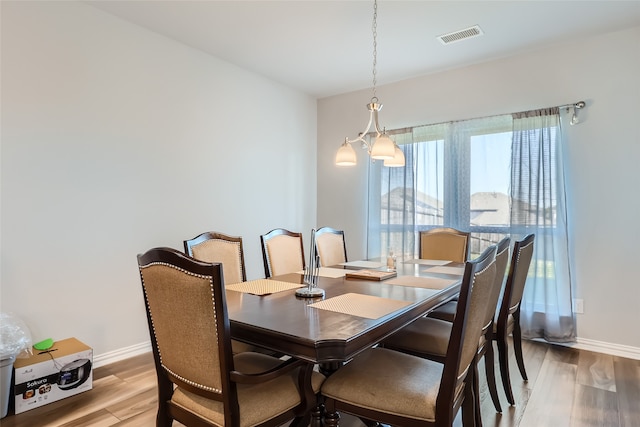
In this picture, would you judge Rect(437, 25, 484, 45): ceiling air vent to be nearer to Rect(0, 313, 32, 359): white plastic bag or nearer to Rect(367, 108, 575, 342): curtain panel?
Rect(367, 108, 575, 342): curtain panel

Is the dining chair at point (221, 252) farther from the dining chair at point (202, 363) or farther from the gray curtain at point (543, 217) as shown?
the gray curtain at point (543, 217)

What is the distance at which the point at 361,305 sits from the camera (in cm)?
160

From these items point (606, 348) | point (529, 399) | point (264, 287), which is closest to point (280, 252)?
point (264, 287)

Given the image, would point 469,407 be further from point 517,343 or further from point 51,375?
point 51,375

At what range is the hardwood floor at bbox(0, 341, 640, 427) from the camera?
2.01 m

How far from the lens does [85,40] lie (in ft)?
8.70

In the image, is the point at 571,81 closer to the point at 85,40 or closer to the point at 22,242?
the point at 85,40

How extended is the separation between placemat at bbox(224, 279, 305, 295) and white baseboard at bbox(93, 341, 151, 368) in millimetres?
1506

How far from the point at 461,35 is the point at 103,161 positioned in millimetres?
2961

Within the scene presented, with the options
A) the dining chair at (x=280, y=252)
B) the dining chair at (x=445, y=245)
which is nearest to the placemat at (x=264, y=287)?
the dining chair at (x=280, y=252)

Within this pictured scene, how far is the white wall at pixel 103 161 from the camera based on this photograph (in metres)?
2.37

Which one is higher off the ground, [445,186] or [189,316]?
[445,186]

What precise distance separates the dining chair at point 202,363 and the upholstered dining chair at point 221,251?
82 cm

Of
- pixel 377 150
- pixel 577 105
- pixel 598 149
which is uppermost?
pixel 577 105
